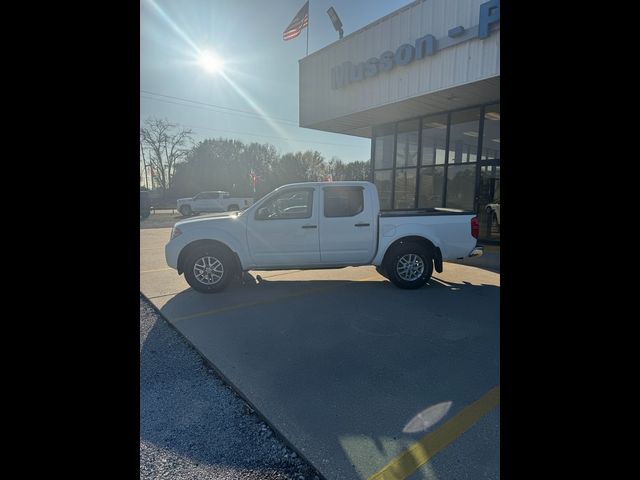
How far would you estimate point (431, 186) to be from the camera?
12.8 m

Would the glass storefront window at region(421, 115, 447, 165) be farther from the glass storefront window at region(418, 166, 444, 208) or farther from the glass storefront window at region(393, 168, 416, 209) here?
the glass storefront window at region(393, 168, 416, 209)

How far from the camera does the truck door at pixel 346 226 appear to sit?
19.4ft

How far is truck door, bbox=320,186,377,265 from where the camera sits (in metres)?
5.90

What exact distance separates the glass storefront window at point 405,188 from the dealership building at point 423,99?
40 millimetres

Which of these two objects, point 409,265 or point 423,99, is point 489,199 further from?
point 409,265

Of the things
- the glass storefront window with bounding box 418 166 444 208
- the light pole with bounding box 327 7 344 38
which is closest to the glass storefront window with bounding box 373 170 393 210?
the glass storefront window with bounding box 418 166 444 208

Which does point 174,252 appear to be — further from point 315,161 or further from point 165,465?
point 315,161

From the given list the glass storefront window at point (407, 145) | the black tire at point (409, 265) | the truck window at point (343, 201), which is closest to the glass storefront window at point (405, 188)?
the glass storefront window at point (407, 145)

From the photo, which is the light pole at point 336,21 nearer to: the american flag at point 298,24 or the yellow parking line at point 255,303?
the american flag at point 298,24

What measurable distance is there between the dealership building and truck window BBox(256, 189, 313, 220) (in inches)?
214

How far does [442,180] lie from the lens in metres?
12.4

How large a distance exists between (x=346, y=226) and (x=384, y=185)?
30.0 feet
